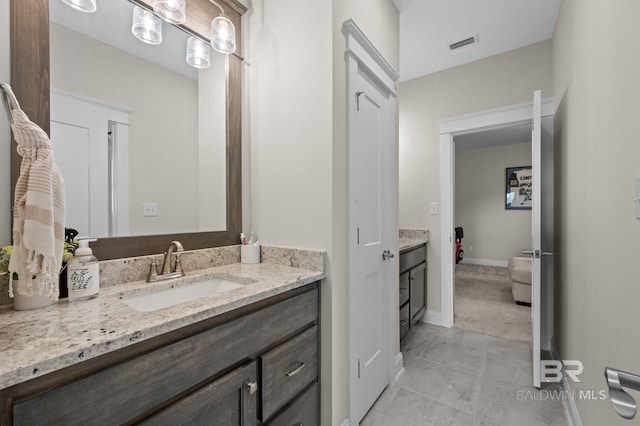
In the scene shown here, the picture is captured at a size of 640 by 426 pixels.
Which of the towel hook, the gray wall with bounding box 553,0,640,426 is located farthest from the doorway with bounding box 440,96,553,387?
the towel hook

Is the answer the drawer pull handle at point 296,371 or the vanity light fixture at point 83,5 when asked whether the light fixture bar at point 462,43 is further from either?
the drawer pull handle at point 296,371

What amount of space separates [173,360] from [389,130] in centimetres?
182

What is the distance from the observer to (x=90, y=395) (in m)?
0.64

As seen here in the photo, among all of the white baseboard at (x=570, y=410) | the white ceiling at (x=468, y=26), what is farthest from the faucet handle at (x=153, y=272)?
the white ceiling at (x=468, y=26)

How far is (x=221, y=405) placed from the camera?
2.98 feet

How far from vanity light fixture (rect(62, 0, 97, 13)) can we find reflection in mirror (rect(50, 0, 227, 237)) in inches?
0.8

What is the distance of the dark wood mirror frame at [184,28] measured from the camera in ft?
→ 2.99

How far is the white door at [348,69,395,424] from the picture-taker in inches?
60.3

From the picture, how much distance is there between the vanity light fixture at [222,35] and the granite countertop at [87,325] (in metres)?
1.21

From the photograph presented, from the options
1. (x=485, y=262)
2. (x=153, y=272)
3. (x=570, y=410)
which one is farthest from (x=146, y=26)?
(x=485, y=262)

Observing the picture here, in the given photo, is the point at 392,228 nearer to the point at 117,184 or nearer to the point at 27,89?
the point at 117,184

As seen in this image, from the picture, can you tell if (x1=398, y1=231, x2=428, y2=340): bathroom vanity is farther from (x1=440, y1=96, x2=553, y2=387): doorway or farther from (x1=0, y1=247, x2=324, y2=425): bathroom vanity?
(x1=0, y1=247, x2=324, y2=425): bathroom vanity

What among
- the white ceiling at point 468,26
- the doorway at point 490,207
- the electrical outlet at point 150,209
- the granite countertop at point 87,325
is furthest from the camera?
the doorway at point 490,207

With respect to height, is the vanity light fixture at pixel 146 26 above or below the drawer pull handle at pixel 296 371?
above
